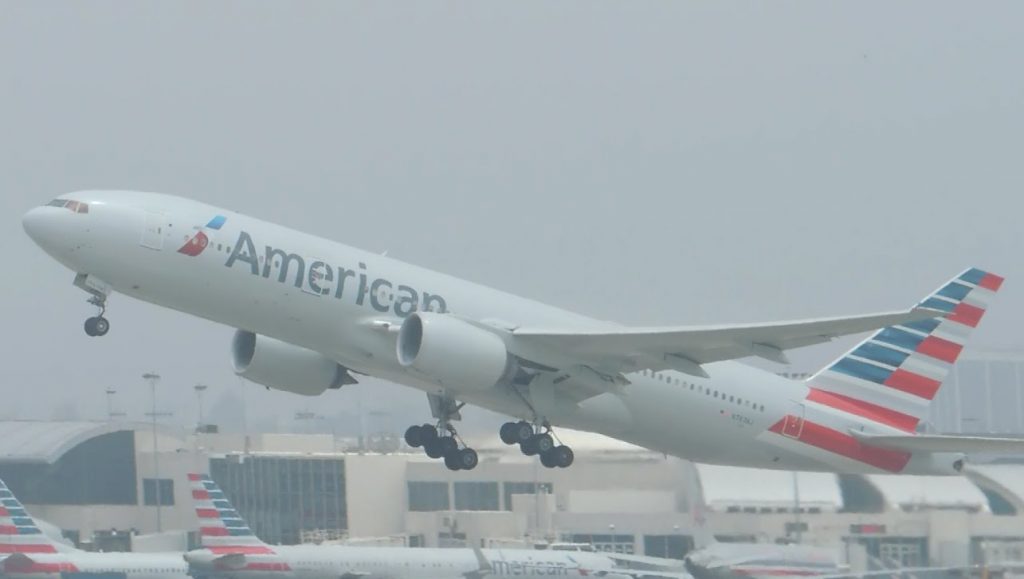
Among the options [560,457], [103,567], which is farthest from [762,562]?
[103,567]

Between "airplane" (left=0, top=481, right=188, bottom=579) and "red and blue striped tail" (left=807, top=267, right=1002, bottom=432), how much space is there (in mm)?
15535

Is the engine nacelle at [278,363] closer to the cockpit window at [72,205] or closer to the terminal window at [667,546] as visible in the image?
the cockpit window at [72,205]

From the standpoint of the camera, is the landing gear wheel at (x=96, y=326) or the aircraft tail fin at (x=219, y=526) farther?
the aircraft tail fin at (x=219, y=526)

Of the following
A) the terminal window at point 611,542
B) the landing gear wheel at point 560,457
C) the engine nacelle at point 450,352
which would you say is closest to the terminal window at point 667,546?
the terminal window at point 611,542

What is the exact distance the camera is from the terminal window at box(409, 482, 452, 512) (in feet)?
146

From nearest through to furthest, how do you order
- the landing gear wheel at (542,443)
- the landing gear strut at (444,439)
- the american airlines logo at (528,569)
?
1. the landing gear wheel at (542,443)
2. the landing gear strut at (444,439)
3. the american airlines logo at (528,569)

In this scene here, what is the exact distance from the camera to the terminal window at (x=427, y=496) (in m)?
44.4

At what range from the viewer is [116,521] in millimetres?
52438

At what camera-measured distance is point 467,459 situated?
29547 millimetres

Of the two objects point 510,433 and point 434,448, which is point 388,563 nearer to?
point 434,448

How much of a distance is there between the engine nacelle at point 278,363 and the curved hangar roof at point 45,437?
28.7 m

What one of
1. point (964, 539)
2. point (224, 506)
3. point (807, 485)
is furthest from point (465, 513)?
point (964, 539)

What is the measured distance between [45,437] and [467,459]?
3428 centimetres

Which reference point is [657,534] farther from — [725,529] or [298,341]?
[298,341]
